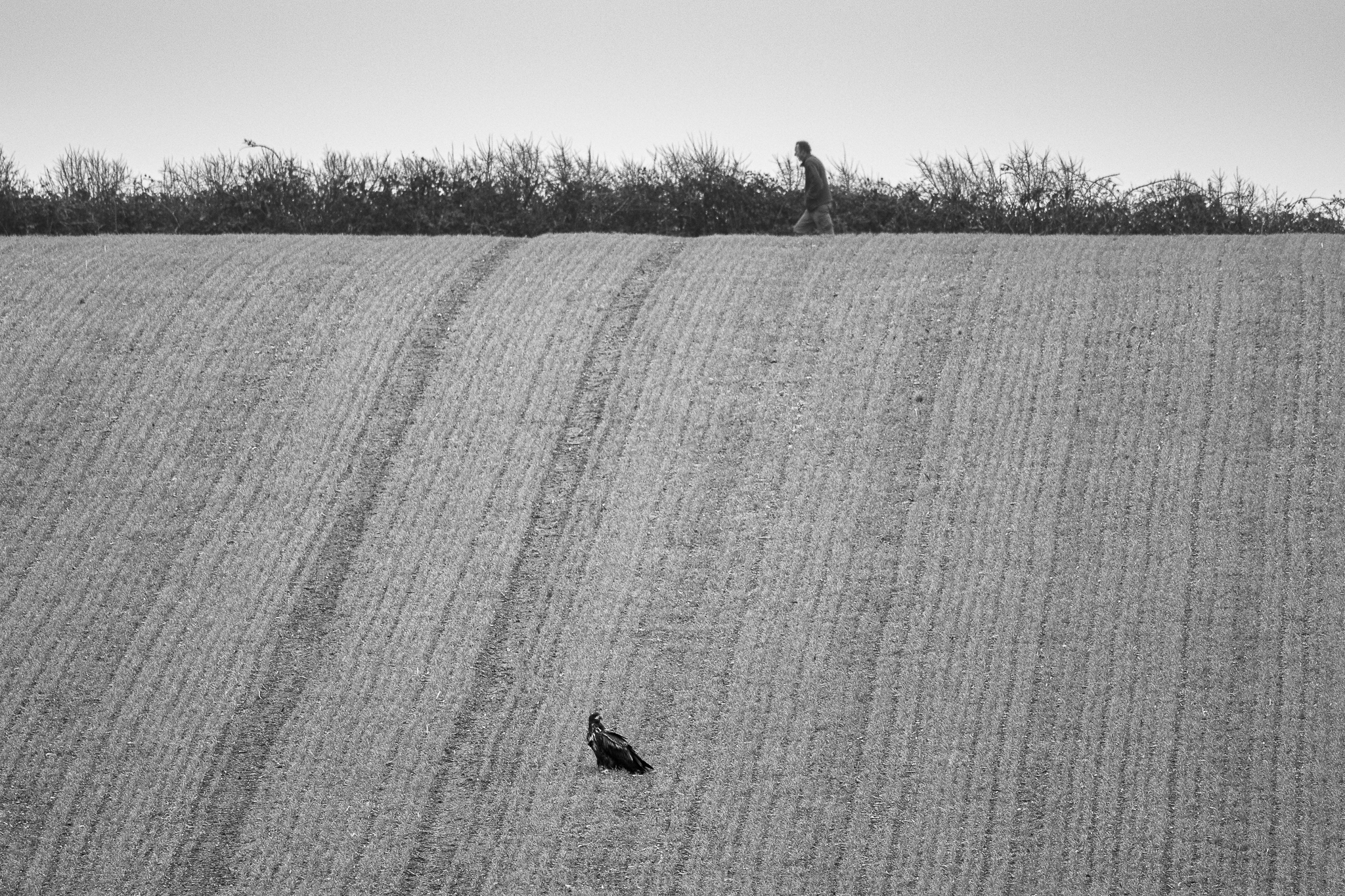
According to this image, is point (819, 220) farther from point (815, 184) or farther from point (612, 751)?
point (612, 751)

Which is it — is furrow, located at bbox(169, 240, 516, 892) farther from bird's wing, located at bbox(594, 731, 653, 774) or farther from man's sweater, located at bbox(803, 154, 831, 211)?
man's sweater, located at bbox(803, 154, 831, 211)

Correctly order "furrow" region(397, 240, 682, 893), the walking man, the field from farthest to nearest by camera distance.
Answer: the walking man → "furrow" region(397, 240, 682, 893) → the field

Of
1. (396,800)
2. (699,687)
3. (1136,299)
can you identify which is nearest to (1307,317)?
(1136,299)

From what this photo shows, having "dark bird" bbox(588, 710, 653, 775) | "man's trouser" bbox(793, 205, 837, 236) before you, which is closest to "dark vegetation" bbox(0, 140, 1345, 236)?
"man's trouser" bbox(793, 205, 837, 236)

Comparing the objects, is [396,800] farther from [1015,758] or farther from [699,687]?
[1015,758]

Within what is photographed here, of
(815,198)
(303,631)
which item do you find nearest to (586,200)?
(815,198)

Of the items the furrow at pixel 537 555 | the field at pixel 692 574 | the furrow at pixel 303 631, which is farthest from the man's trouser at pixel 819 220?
the furrow at pixel 303 631

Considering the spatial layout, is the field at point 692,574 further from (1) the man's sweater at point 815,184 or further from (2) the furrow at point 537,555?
(1) the man's sweater at point 815,184
